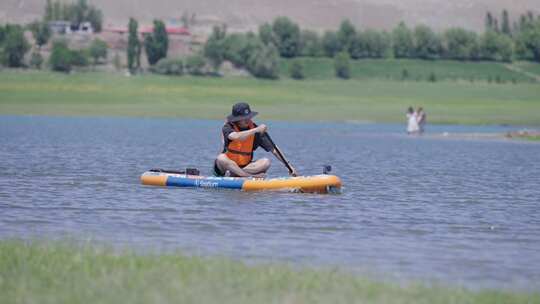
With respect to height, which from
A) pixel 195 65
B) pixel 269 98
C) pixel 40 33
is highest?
pixel 40 33

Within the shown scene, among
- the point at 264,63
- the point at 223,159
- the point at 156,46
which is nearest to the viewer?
the point at 223,159

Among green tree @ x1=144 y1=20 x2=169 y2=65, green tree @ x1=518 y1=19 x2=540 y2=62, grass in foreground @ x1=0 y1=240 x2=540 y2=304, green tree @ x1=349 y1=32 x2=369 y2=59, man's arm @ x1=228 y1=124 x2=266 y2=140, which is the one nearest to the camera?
grass in foreground @ x1=0 y1=240 x2=540 y2=304

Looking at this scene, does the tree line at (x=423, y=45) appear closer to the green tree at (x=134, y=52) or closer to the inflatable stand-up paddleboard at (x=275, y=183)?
the green tree at (x=134, y=52)

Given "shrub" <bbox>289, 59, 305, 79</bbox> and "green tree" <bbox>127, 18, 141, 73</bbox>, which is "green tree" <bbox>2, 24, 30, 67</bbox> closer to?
"green tree" <bbox>127, 18, 141, 73</bbox>

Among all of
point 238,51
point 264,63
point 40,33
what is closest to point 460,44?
point 238,51

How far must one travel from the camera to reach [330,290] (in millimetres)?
13734

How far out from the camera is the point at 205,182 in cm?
2602

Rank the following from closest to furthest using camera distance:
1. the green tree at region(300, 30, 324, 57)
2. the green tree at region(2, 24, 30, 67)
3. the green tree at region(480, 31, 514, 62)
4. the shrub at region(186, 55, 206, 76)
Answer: the shrub at region(186, 55, 206, 76) → the green tree at region(2, 24, 30, 67) → the green tree at region(480, 31, 514, 62) → the green tree at region(300, 30, 324, 57)

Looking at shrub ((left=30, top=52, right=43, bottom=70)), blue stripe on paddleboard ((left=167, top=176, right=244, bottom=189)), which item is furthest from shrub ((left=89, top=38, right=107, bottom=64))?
blue stripe on paddleboard ((left=167, top=176, right=244, bottom=189))

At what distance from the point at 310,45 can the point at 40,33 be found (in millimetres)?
37032

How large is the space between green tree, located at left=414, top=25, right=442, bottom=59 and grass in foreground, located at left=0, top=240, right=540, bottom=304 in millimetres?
164545

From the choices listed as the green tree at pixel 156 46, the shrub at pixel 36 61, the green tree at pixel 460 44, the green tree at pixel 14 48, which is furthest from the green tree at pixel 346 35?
the shrub at pixel 36 61

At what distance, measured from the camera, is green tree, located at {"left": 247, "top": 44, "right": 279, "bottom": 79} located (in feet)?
501

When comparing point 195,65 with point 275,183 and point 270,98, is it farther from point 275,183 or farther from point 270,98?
point 275,183
